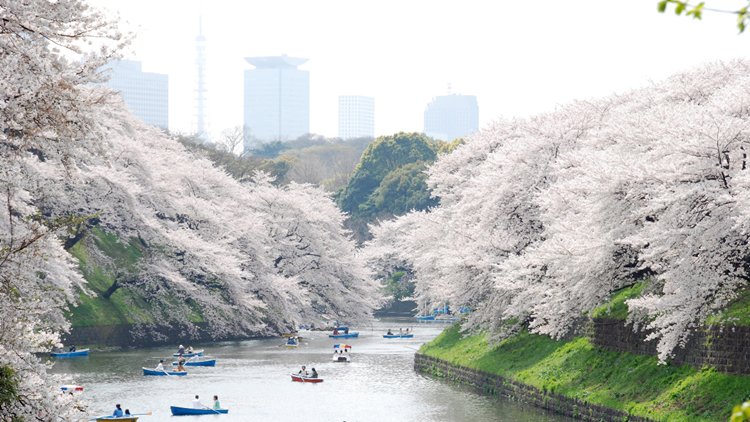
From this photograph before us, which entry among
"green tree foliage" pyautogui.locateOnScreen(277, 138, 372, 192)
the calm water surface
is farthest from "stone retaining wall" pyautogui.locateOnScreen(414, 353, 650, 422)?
"green tree foliage" pyautogui.locateOnScreen(277, 138, 372, 192)

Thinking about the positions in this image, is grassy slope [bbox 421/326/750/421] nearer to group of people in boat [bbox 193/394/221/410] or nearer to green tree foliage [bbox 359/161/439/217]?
group of people in boat [bbox 193/394/221/410]

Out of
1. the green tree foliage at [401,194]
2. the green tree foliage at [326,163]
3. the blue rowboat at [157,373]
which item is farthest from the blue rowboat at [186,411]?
the green tree foliage at [326,163]

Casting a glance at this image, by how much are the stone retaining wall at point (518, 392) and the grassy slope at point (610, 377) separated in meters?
0.21

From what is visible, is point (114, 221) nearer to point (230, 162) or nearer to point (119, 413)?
point (119, 413)

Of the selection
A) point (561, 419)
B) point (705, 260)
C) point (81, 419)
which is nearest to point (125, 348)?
point (561, 419)

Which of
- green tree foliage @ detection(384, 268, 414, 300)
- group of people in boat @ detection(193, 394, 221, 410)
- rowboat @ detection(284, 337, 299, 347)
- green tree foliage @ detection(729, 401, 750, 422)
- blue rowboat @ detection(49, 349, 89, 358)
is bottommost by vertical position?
rowboat @ detection(284, 337, 299, 347)

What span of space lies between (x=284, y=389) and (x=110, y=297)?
1816 centimetres

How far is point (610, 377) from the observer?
3216 centimetres

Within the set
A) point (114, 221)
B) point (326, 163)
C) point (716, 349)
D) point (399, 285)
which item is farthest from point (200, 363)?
point (326, 163)

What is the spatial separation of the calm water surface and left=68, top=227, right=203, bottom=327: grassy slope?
238 centimetres

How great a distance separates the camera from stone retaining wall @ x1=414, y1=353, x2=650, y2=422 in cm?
3022

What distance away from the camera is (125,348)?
5503cm

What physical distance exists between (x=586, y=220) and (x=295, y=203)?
44058 millimetres

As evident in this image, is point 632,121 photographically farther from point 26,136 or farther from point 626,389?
point 26,136
